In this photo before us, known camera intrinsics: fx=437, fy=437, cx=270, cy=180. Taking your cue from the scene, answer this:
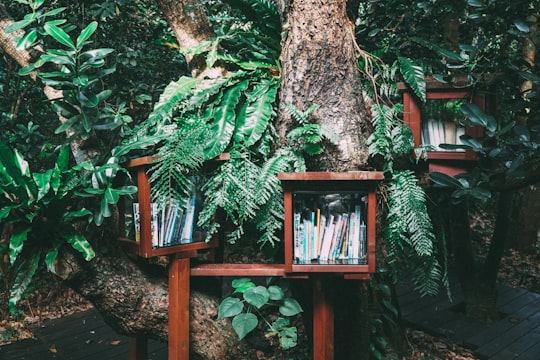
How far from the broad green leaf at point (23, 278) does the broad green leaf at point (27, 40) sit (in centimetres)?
87

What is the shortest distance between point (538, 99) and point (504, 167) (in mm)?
404

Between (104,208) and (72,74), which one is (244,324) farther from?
(72,74)

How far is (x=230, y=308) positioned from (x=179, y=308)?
0.86 ft

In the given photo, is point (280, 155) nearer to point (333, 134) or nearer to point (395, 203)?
point (333, 134)

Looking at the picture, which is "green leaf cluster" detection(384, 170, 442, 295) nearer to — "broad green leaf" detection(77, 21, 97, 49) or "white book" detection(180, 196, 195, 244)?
"white book" detection(180, 196, 195, 244)

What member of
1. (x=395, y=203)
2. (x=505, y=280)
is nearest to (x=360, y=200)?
(x=395, y=203)

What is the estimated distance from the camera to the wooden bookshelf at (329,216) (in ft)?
5.61

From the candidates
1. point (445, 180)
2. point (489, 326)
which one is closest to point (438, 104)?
point (445, 180)

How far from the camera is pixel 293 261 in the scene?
5.87 feet

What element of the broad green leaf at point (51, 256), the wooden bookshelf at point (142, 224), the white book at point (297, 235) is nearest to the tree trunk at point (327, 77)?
the white book at point (297, 235)

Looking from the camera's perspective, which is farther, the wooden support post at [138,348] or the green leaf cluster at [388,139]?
the wooden support post at [138,348]

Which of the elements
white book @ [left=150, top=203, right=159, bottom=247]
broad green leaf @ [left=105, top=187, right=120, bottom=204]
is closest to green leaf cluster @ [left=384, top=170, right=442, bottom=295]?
white book @ [left=150, top=203, right=159, bottom=247]

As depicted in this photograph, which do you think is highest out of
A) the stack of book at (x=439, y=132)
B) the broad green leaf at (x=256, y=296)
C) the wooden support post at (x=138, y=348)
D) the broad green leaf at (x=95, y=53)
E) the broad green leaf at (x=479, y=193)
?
the broad green leaf at (x=95, y=53)

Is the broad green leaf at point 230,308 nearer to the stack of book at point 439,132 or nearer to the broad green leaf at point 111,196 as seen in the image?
the broad green leaf at point 111,196
